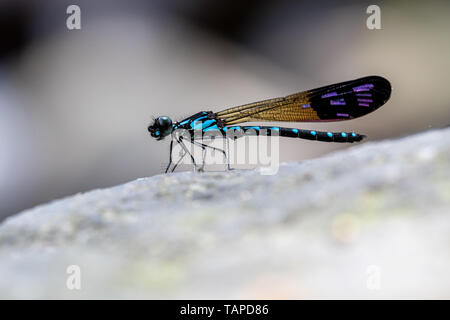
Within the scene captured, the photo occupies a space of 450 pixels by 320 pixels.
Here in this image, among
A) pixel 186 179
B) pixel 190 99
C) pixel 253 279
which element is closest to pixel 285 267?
pixel 253 279

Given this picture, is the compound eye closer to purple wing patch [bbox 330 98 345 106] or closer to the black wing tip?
purple wing patch [bbox 330 98 345 106]

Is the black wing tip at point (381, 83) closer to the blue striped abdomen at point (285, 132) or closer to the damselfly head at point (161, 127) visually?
the blue striped abdomen at point (285, 132)

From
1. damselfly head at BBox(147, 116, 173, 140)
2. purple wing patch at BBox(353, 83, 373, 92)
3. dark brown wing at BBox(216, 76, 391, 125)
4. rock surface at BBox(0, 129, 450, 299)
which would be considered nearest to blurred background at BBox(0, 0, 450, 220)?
dark brown wing at BBox(216, 76, 391, 125)

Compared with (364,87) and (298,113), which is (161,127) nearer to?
(298,113)

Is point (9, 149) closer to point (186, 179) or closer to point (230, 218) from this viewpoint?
point (186, 179)

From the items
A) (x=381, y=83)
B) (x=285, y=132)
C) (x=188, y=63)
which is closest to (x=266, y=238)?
(x=285, y=132)
